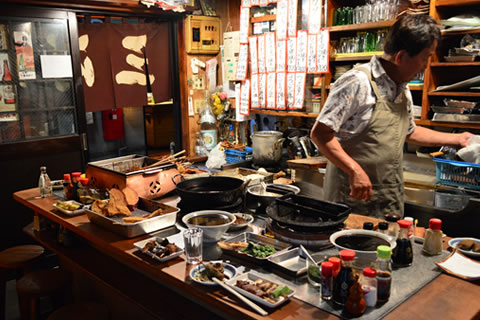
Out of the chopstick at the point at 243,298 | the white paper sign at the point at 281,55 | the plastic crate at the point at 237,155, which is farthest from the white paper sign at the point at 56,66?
the chopstick at the point at 243,298

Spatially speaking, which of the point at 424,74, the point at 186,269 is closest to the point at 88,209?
the point at 186,269

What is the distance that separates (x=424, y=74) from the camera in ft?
11.6

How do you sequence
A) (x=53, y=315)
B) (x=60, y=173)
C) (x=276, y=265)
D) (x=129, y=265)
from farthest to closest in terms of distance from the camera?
(x=60, y=173)
(x=129, y=265)
(x=53, y=315)
(x=276, y=265)

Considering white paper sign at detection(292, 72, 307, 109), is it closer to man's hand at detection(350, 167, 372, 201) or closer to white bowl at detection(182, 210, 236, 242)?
man's hand at detection(350, 167, 372, 201)

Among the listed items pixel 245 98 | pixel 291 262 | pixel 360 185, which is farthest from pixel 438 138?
pixel 245 98

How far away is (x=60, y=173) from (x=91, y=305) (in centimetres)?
253

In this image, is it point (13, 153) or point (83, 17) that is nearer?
point (13, 153)

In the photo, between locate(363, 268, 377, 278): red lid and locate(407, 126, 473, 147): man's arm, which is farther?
locate(407, 126, 473, 147): man's arm

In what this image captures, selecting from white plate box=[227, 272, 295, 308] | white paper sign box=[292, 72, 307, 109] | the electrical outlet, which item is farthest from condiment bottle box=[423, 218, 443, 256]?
the electrical outlet

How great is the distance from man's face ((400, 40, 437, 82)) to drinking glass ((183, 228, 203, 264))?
4.90ft

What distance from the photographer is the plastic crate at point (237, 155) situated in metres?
4.87

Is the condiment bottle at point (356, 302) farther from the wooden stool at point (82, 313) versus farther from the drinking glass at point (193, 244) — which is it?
the wooden stool at point (82, 313)

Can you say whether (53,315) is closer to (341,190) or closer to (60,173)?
(341,190)

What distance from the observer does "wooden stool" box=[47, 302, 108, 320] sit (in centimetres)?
232
